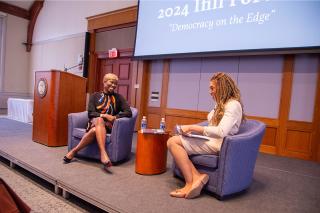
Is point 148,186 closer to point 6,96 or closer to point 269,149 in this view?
point 269,149

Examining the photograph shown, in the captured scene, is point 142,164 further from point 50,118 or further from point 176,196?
point 50,118

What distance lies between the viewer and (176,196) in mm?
1768

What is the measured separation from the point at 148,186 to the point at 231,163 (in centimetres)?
69

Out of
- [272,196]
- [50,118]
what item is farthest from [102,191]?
[50,118]

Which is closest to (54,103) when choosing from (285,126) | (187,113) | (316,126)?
(187,113)

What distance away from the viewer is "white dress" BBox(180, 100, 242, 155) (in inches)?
68.6

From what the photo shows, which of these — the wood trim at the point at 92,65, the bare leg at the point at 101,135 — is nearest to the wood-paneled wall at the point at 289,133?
the bare leg at the point at 101,135

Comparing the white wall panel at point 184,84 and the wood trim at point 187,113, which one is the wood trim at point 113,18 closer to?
the white wall panel at point 184,84

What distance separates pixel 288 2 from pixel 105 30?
12.8 feet

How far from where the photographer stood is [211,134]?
1.78 metres

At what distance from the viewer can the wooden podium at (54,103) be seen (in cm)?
300

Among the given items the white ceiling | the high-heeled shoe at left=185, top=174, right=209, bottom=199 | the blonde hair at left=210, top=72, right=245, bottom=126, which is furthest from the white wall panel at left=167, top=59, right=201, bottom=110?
the white ceiling

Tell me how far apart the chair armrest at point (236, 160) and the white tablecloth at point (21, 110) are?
16.2 ft

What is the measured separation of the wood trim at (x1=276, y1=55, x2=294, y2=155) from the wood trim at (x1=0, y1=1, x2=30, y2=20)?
822cm
